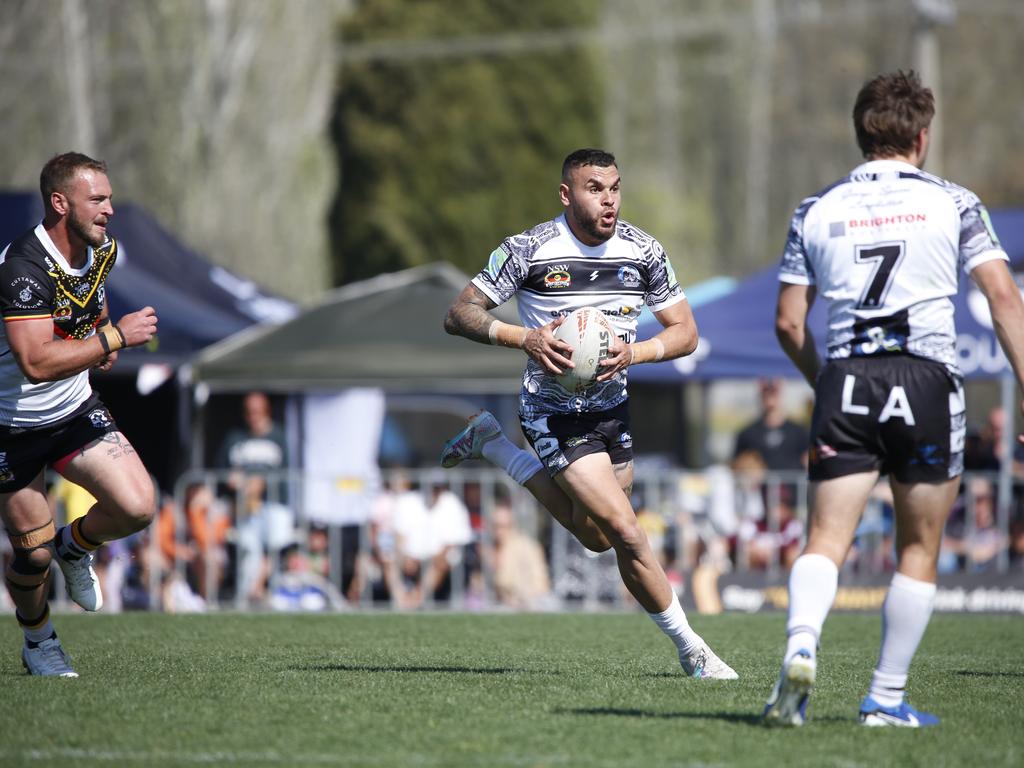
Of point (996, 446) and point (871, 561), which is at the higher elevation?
point (996, 446)

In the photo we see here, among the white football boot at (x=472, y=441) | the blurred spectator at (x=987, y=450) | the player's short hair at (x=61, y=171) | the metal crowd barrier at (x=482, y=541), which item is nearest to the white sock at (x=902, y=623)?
the white football boot at (x=472, y=441)

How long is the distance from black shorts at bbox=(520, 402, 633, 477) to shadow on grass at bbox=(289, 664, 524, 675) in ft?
3.20

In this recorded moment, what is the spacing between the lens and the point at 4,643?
8133 millimetres

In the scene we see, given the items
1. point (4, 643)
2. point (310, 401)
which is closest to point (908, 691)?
point (4, 643)

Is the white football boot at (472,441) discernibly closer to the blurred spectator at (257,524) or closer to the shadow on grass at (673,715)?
the shadow on grass at (673,715)

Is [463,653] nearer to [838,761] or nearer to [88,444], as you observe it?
[88,444]

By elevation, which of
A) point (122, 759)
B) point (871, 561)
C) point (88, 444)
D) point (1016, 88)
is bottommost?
point (871, 561)

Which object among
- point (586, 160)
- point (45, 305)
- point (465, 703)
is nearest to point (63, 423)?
point (45, 305)

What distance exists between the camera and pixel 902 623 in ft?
16.9

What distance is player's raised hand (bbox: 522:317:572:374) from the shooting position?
21.3 ft

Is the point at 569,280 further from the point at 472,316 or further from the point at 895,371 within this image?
the point at 895,371

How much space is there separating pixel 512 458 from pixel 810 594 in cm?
253

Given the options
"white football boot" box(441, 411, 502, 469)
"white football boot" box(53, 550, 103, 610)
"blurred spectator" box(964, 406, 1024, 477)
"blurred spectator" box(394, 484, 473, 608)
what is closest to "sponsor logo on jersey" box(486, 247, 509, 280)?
"white football boot" box(441, 411, 502, 469)

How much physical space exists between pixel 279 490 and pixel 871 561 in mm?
5773
